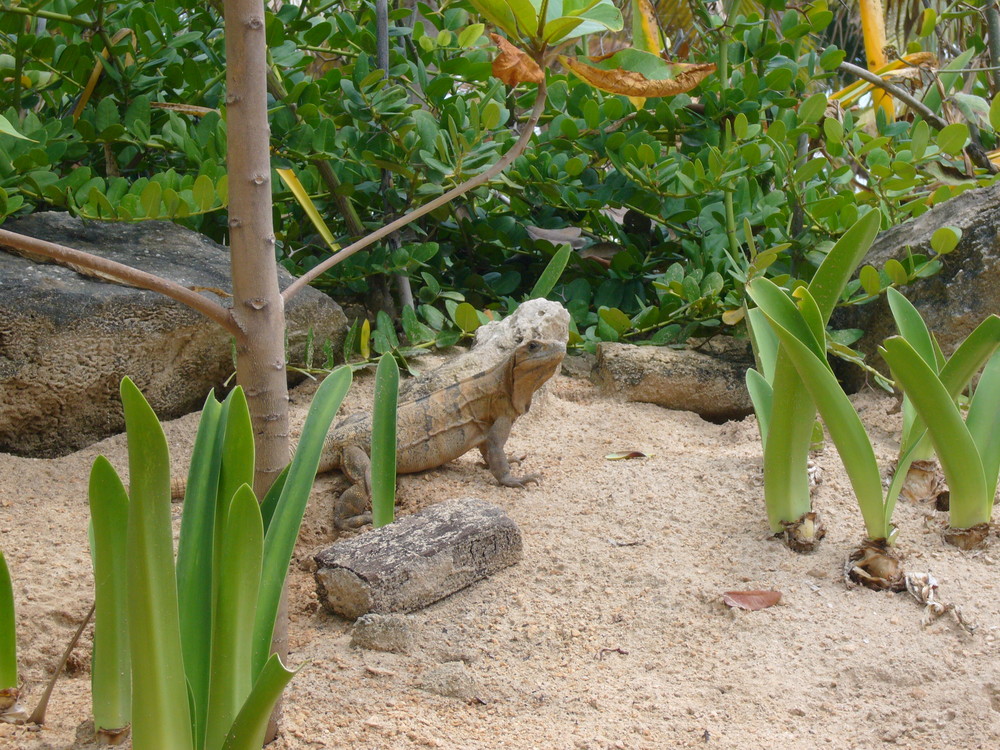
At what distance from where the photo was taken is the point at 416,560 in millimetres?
2154

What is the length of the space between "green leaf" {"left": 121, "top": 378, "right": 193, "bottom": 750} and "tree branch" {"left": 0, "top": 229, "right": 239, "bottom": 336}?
0.93 feet

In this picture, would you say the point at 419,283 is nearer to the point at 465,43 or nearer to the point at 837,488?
the point at 465,43

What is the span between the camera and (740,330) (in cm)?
381

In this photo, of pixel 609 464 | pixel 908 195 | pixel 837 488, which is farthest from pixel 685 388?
pixel 908 195

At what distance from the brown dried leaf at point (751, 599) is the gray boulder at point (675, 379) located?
1663mm

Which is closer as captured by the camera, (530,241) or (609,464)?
(609,464)

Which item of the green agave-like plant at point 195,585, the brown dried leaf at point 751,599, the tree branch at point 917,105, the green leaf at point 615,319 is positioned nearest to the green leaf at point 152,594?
the green agave-like plant at point 195,585

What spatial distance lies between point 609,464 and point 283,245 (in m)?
2.04

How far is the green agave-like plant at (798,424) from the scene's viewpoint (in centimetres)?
212

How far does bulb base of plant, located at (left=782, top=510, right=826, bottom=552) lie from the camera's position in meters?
2.26

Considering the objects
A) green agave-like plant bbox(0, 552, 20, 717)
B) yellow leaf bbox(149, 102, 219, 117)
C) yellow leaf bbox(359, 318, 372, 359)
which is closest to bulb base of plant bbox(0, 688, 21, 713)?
green agave-like plant bbox(0, 552, 20, 717)

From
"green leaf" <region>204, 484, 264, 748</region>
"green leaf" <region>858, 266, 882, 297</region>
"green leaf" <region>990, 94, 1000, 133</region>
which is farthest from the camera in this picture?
"green leaf" <region>990, 94, 1000, 133</region>

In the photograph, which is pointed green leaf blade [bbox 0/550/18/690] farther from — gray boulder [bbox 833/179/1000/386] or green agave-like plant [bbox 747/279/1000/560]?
gray boulder [bbox 833/179/1000/386]

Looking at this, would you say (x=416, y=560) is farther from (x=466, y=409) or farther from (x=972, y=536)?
(x=972, y=536)
